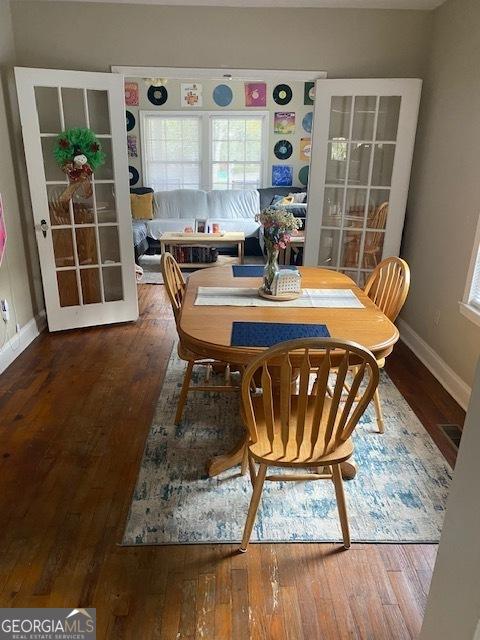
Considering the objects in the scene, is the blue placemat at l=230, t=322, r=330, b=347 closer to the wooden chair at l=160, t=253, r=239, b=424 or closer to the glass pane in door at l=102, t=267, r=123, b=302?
the wooden chair at l=160, t=253, r=239, b=424

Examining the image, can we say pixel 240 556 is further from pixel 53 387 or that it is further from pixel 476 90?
pixel 476 90

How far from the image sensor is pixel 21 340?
130 inches

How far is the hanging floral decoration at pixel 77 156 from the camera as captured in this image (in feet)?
10.7

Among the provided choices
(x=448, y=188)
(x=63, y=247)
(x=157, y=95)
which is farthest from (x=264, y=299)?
(x=157, y=95)

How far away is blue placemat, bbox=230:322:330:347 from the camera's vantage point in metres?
1.72

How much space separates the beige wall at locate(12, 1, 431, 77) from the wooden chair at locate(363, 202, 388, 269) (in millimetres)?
1041

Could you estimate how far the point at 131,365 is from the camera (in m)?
3.09

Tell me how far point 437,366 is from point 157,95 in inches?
241

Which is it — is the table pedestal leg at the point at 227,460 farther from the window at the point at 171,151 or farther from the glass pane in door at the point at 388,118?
the window at the point at 171,151

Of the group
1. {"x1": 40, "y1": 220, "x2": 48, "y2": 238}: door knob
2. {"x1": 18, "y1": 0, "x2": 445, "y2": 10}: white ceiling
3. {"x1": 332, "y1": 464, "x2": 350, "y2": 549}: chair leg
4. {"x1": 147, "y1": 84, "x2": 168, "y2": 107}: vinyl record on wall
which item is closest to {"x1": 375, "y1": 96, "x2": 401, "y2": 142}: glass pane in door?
{"x1": 18, "y1": 0, "x2": 445, "y2": 10}: white ceiling

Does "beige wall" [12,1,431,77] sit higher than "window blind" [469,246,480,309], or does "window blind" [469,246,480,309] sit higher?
"beige wall" [12,1,431,77]

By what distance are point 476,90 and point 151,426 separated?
9.08 feet

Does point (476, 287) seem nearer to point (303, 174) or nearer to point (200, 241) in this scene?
point (200, 241)

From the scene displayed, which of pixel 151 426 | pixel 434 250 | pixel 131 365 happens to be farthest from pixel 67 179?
pixel 434 250
